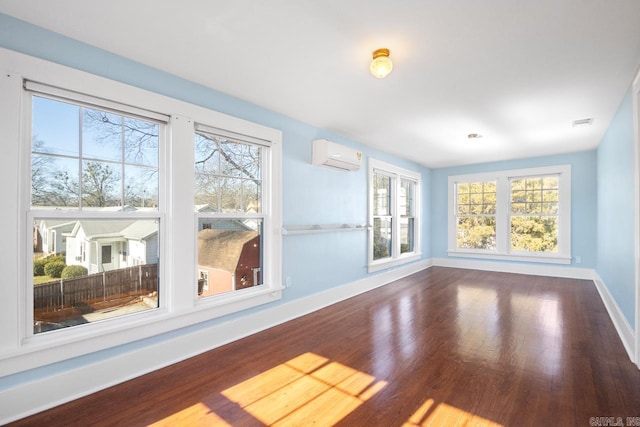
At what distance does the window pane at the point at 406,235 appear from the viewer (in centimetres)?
630

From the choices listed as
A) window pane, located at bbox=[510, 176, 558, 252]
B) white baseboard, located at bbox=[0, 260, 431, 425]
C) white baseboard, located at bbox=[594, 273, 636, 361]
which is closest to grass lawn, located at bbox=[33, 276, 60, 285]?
white baseboard, located at bbox=[0, 260, 431, 425]

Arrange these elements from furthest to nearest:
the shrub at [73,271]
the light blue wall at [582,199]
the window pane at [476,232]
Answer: the window pane at [476,232] < the light blue wall at [582,199] < the shrub at [73,271]

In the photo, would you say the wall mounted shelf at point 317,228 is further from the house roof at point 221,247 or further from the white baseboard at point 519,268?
the white baseboard at point 519,268

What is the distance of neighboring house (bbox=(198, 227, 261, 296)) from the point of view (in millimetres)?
2877

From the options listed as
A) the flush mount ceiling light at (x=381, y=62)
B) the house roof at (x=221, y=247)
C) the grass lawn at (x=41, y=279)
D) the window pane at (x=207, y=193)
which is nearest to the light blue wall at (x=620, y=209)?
the flush mount ceiling light at (x=381, y=62)

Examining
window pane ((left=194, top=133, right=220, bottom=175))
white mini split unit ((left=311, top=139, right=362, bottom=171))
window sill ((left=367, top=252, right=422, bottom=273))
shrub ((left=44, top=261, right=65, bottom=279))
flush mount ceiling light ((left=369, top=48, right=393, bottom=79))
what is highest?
flush mount ceiling light ((left=369, top=48, right=393, bottom=79))

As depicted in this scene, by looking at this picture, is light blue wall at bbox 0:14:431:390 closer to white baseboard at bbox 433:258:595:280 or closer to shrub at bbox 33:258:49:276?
shrub at bbox 33:258:49:276

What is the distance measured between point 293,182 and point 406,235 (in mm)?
3659

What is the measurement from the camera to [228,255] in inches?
122

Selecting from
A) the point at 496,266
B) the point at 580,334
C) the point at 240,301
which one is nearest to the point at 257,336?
the point at 240,301

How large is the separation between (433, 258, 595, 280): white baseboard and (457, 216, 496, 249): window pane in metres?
0.36

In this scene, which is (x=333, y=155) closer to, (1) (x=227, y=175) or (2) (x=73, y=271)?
(1) (x=227, y=175)

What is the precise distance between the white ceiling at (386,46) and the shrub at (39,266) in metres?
1.48

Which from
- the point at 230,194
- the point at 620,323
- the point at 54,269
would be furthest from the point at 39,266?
the point at 620,323
